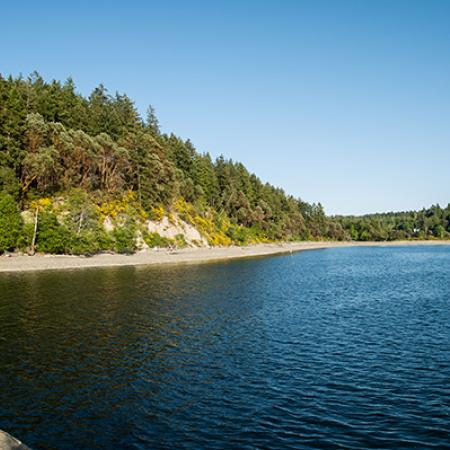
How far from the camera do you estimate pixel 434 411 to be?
16109mm

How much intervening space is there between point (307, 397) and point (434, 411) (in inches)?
201

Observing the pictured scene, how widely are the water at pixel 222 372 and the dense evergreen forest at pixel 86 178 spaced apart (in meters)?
35.6

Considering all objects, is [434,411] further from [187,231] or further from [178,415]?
[187,231]

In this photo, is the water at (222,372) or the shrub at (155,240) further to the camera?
the shrub at (155,240)

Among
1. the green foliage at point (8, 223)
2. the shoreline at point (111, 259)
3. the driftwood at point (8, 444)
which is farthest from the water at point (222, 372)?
the green foliage at point (8, 223)

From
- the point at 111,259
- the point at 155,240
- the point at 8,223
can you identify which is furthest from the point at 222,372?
the point at 155,240

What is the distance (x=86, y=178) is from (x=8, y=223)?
27097 mm

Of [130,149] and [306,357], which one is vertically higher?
[130,149]

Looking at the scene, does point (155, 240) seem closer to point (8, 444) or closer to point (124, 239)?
point (124, 239)

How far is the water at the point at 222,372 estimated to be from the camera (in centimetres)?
1455

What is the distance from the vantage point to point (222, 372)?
Answer: 2094 centimetres

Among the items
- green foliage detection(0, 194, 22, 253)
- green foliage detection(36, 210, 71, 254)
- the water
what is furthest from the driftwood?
green foliage detection(36, 210, 71, 254)

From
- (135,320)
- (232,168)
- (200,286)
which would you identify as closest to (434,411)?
(135,320)

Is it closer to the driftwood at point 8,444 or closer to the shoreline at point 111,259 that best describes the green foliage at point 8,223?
the shoreline at point 111,259
